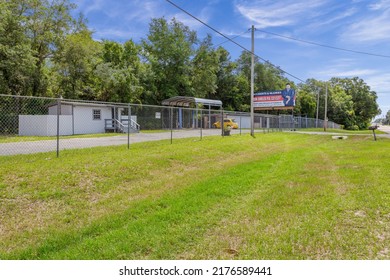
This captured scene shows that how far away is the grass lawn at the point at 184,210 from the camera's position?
11.5 feet

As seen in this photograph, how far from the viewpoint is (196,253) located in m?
3.39

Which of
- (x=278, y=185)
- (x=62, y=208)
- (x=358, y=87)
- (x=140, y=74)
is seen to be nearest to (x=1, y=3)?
(x=140, y=74)

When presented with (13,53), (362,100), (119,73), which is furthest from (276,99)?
(362,100)

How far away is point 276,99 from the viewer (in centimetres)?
4778

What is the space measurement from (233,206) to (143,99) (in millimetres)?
31827

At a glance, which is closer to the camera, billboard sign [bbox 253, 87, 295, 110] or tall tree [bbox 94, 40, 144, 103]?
tall tree [bbox 94, 40, 144, 103]

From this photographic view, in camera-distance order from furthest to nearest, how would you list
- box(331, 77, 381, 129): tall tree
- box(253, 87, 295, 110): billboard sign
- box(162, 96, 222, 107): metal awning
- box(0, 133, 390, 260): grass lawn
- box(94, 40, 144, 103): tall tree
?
Answer: box(331, 77, 381, 129): tall tree, box(253, 87, 295, 110): billboard sign, box(162, 96, 222, 107): metal awning, box(94, 40, 144, 103): tall tree, box(0, 133, 390, 260): grass lawn

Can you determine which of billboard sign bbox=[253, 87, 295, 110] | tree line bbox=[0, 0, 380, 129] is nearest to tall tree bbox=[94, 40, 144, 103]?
tree line bbox=[0, 0, 380, 129]

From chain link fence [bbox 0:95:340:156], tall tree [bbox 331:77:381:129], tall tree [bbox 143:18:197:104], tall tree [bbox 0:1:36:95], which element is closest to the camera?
chain link fence [bbox 0:95:340:156]

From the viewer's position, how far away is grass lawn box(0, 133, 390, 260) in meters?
3.52

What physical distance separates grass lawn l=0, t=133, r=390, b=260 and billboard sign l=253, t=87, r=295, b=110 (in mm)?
39323

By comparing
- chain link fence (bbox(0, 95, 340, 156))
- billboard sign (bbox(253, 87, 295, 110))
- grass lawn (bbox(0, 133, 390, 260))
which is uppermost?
billboard sign (bbox(253, 87, 295, 110))

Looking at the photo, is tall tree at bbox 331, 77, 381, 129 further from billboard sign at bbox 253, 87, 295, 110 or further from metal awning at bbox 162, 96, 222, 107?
metal awning at bbox 162, 96, 222, 107

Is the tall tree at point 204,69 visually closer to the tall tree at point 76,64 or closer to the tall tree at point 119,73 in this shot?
the tall tree at point 119,73
